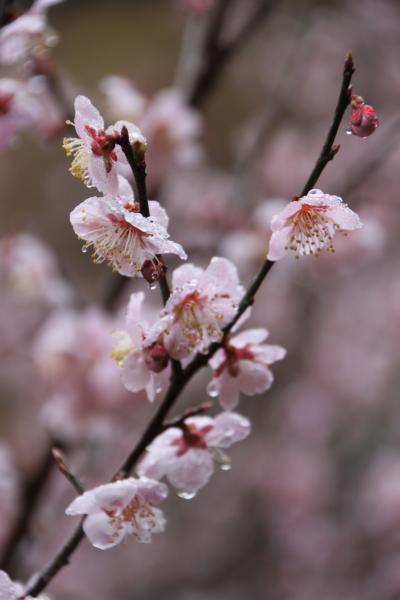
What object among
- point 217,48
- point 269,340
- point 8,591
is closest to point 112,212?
point 8,591

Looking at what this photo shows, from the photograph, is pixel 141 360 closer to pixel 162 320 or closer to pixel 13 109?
pixel 162 320

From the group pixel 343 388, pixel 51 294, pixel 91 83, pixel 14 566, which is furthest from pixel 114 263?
pixel 91 83

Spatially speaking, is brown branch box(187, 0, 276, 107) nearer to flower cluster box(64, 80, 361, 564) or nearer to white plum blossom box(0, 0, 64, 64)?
white plum blossom box(0, 0, 64, 64)

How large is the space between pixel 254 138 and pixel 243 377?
1.42 metres

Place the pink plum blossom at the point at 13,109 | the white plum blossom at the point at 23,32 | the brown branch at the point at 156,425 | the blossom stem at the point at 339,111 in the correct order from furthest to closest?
the pink plum blossom at the point at 13,109 → the white plum blossom at the point at 23,32 → the brown branch at the point at 156,425 → the blossom stem at the point at 339,111

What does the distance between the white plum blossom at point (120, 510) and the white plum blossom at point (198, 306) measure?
0.48 feet

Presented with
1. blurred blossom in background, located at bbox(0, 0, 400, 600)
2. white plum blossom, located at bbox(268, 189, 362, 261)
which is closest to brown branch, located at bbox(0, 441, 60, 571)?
blurred blossom in background, located at bbox(0, 0, 400, 600)

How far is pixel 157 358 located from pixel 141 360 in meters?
0.03

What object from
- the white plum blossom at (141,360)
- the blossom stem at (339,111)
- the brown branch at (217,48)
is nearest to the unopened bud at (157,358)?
the white plum blossom at (141,360)

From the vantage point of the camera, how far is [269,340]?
10.6 ft

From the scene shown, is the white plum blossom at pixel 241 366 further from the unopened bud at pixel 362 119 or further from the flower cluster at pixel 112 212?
the unopened bud at pixel 362 119

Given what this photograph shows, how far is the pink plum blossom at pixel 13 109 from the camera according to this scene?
3.76 ft

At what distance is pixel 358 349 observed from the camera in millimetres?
3678

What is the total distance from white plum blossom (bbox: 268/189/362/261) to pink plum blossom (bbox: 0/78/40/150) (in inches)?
22.9
